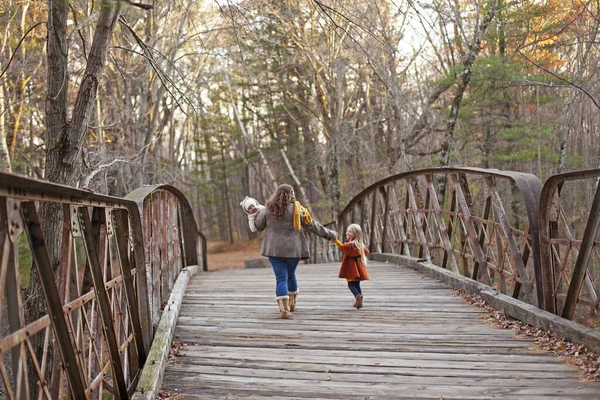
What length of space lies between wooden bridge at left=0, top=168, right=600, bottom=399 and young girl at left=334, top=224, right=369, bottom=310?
256 millimetres

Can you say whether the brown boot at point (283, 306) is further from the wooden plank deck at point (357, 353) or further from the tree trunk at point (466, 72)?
the tree trunk at point (466, 72)

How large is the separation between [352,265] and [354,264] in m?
0.03

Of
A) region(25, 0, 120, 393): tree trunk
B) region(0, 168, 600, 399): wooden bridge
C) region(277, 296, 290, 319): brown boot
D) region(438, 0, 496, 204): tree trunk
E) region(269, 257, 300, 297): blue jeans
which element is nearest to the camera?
region(0, 168, 600, 399): wooden bridge

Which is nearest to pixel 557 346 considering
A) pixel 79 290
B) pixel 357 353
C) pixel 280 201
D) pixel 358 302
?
pixel 357 353

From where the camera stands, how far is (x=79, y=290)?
8.97 ft

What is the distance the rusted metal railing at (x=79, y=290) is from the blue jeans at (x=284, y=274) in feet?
3.84

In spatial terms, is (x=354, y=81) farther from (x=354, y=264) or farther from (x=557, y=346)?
(x=557, y=346)

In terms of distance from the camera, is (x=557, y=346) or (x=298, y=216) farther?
(x=298, y=216)

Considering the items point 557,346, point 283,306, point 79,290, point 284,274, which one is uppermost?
point 79,290

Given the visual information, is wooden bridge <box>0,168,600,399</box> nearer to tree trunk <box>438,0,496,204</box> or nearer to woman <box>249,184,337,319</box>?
woman <box>249,184,337,319</box>

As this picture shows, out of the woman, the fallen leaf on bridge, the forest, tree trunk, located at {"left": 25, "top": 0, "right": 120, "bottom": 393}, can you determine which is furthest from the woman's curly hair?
the forest

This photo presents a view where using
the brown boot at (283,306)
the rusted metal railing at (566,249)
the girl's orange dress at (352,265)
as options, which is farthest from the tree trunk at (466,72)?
the brown boot at (283,306)

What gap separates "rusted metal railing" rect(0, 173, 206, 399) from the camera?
1.90 meters

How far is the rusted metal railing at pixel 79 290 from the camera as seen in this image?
1901 mm
